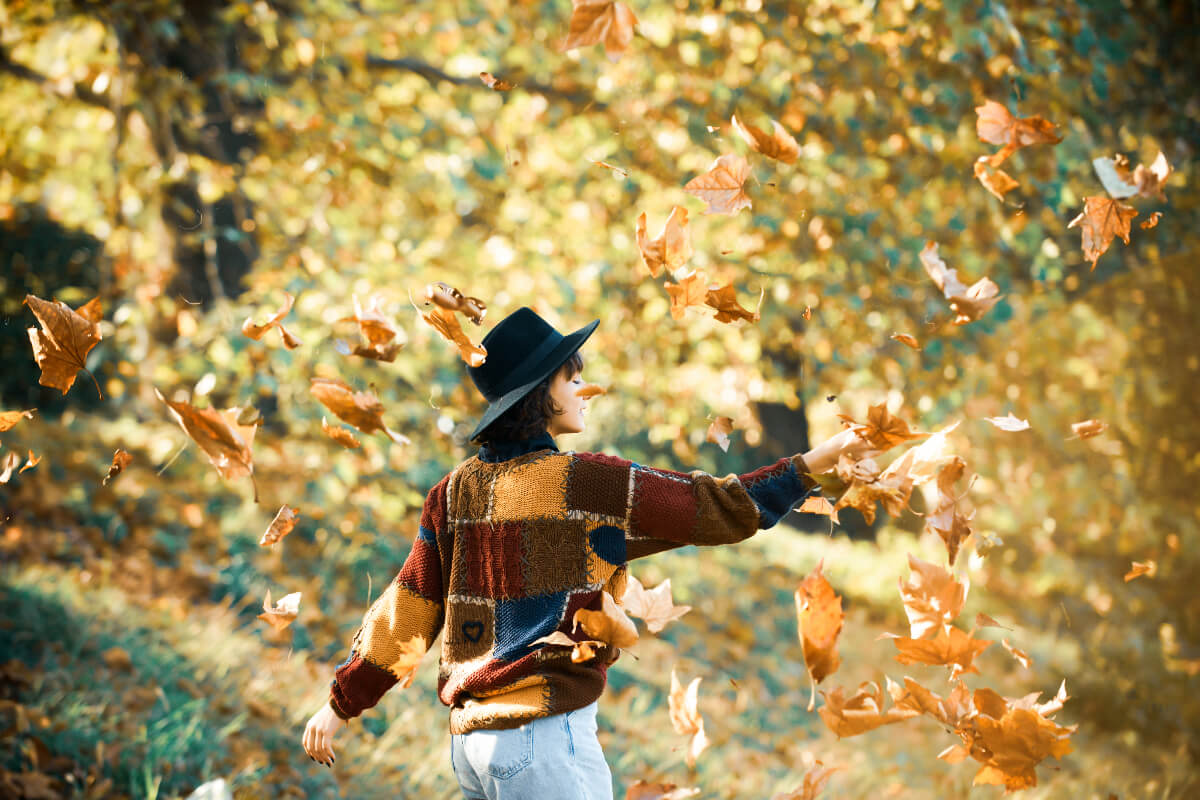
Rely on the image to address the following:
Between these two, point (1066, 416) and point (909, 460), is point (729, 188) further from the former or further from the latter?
point (1066, 416)

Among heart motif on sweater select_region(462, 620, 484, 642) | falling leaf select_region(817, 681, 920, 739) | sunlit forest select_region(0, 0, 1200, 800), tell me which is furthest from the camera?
sunlit forest select_region(0, 0, 1200, 800)

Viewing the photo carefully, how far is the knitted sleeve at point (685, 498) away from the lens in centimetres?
163

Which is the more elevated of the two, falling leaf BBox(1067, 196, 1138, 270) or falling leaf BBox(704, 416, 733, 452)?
falling leaf BBox(1067, 196, 1138, 270)

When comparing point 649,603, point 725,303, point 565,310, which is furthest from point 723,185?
point 565,310

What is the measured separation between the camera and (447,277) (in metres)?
4.57

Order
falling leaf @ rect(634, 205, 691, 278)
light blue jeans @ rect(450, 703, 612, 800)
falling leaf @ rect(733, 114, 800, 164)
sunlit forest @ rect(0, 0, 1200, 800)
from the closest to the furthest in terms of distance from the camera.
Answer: light blue jeans @ rect(450, 703, 612, 800) → falling leaf @ rect(634, 205, 691, 278) → falling leaf @ rect(733, 114, 800, 164) → sunlit forest @ rect(0, 0, 1200, 800)

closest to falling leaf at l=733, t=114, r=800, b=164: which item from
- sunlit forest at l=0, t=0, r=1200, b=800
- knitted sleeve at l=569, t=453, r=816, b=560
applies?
knitted sleeve at l=569, t=453, r=816, b=560

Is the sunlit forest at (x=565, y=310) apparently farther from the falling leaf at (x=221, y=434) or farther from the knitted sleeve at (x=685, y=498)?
the knitted sleeve at (x=685, y=498)

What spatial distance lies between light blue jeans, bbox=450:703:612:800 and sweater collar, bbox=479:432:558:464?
512mm

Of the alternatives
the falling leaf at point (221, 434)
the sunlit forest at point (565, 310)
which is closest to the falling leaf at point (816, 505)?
the falling leaf at point (221, 434)

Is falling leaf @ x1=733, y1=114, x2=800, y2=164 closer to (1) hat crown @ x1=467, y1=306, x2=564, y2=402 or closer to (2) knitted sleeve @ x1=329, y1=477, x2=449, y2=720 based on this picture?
(1) hat crown @ x1=467, y1=306, x2=564, y2=402

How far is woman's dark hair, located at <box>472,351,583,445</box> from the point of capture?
70.8 inches

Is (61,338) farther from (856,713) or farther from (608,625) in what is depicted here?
(856,713)

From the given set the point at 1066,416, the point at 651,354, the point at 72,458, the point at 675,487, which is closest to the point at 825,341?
the point at 651,354
